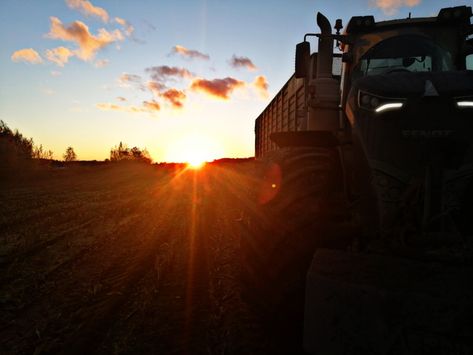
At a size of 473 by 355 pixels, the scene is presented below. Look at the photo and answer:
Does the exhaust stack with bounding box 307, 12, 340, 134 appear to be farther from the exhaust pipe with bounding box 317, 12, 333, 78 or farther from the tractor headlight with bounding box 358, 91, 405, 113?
the tractor headlight with bounding box 358, 91, 405, 113

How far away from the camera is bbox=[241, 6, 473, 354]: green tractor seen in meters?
1.65

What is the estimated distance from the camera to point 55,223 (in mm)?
7758

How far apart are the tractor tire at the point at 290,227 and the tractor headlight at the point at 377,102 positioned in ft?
1.48

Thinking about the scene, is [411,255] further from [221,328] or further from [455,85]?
[221,328]

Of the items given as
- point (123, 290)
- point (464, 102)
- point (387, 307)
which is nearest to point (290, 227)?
point (387, 307)

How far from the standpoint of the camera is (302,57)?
404 centimetres

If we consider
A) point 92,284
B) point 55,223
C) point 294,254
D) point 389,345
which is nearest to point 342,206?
point 294,254

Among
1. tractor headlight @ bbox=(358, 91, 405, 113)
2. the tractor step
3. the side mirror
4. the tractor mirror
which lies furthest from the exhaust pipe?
the tractor step

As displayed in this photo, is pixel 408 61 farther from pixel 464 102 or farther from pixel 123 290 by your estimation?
pixel 123 290

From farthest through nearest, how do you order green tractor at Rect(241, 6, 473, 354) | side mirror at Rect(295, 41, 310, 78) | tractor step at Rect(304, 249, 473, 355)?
side mirror at Rect(295, 41, 310, 78) → green tractor at Rect(241, 6, 473, 354) → tractor step at Rect(304, 249, 473, 355)

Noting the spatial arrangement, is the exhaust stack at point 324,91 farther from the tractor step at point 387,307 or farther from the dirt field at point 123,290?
the tractor step at point 387,307

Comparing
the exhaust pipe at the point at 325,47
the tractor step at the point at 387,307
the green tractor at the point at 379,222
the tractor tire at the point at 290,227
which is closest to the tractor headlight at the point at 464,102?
the green tractor at the point at 379,222

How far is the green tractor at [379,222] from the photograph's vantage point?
5.40 ft

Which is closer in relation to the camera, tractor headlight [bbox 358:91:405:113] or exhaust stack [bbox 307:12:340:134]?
tractor headlight [bbox 358:91:405:113]
